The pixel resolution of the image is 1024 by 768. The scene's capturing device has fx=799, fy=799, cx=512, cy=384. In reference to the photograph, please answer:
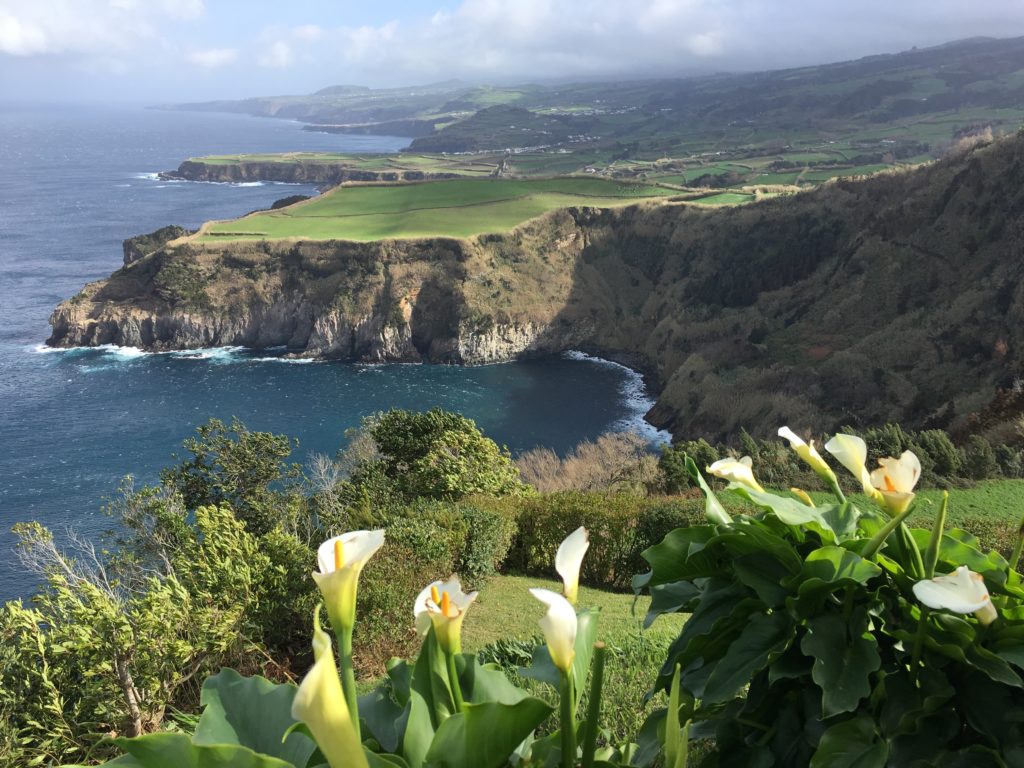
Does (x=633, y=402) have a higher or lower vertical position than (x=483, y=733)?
lower

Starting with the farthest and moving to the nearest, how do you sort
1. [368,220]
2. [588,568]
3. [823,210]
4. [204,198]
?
[204,198] < [368,220] < [823,210] < [588,568]

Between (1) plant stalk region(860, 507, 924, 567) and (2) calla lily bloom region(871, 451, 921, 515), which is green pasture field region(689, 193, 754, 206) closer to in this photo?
(2) calla lily bloom region(871, 451, 921, 515)

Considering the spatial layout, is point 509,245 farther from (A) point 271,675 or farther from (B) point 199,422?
(A) point 271,675

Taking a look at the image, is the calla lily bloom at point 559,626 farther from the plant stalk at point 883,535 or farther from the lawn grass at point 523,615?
the lawn grass at point 523,615

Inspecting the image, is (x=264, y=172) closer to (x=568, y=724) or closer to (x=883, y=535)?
(x=883, y=535)

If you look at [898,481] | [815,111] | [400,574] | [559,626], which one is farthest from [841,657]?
[815,111]

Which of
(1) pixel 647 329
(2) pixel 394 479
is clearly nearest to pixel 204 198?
(1) pixel 647 329

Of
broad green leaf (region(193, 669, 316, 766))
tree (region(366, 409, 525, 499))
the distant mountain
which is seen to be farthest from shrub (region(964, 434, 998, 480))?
the distant mountain
